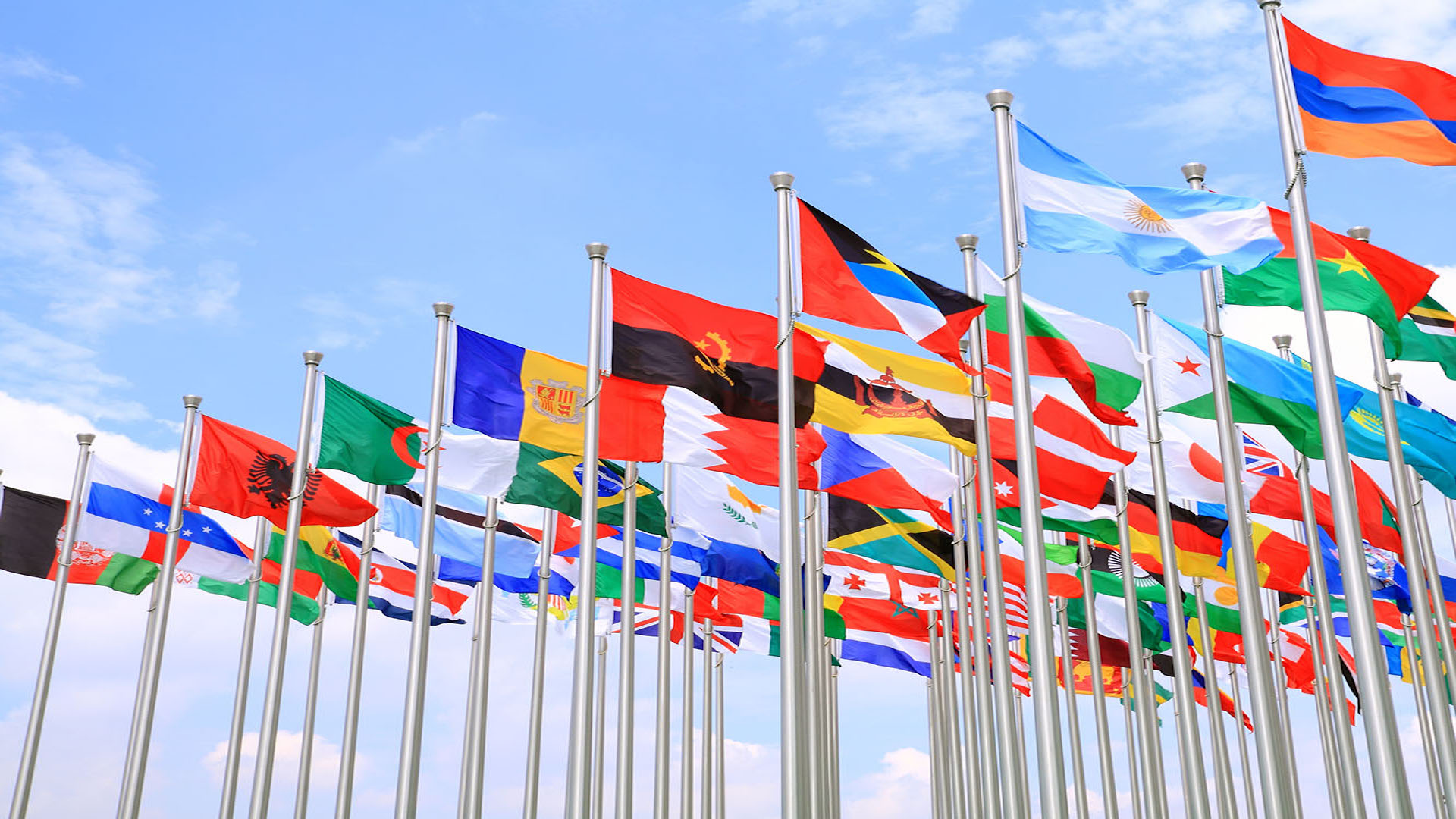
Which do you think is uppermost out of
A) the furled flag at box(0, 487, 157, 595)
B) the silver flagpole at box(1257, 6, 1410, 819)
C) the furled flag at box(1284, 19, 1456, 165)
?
the furled flag at box(1284, 19, 1456, 165)

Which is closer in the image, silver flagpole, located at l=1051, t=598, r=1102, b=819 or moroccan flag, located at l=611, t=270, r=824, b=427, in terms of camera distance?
moroccan flag, located at l=611, t=270, r=824, b=427

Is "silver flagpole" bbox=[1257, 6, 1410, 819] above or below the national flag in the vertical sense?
below

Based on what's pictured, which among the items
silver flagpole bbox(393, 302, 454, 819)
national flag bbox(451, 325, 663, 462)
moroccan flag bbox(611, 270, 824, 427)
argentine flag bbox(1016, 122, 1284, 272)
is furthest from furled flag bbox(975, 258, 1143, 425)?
silver flagpole bbox(393, 302, 454, 819)

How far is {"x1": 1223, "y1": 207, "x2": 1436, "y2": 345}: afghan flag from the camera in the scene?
17344mm

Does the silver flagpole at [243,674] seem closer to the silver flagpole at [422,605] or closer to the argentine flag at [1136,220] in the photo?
the silver flagpole at [422,605]

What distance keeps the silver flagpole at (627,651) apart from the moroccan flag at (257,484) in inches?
197

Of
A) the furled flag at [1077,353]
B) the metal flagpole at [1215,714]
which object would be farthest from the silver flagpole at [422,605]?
the metal flagpole at [1215,714]

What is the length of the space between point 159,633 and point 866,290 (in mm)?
13963

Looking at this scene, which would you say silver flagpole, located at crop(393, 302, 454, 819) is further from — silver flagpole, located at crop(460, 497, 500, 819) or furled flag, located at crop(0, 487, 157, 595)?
furled flag, located at crop(0, 487, 157, 595)

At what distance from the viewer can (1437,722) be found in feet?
62.1

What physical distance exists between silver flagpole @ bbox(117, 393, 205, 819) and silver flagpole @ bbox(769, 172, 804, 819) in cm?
976

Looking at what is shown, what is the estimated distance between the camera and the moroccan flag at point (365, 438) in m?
21.4

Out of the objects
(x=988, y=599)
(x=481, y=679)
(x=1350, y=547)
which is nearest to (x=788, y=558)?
(x=988, y=599)

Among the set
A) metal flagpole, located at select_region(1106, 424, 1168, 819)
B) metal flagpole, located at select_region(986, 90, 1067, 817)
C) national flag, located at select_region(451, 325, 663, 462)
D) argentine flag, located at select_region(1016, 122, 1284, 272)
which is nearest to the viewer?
metal flagpole, located at select_region(986, 90, 1067, 817)
